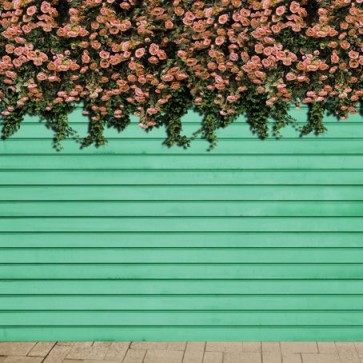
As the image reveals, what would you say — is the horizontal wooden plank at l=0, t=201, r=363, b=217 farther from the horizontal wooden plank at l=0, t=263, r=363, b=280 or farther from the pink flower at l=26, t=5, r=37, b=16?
the pink flower at l=26, t=5, r=37, b=16

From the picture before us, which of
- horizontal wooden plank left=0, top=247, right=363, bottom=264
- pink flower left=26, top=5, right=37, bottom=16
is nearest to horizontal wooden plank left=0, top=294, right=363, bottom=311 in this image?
horizontal wooden plank left=0, top=247, right=363, bottom=264

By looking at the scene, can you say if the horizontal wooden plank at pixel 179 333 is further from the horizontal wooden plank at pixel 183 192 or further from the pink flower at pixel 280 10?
the pink flower at pixel 280 10

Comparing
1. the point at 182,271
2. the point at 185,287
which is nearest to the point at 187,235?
the point at 182,271

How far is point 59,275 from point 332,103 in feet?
10.2

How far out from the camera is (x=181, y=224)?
25.7 ft

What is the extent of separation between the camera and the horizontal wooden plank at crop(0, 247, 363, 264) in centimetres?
784

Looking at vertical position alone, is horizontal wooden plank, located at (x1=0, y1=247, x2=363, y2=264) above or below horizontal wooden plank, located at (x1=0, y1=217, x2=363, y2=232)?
below

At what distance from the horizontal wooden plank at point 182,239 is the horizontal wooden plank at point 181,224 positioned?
0.15ft

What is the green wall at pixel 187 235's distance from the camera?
7758mm

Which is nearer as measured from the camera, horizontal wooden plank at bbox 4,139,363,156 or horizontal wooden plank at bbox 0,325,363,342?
horizontal wooden plank at bbox 4,139,363,156

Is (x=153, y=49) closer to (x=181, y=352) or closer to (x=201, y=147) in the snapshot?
(x=201, y=147)

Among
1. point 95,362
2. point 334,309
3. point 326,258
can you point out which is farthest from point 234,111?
point 95,362

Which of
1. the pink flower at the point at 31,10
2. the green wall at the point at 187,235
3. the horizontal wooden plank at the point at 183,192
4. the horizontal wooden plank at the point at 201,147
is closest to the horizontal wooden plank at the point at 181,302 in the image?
the green wall at the point at 187,235

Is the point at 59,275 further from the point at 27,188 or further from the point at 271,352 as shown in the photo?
the point at 271,352
